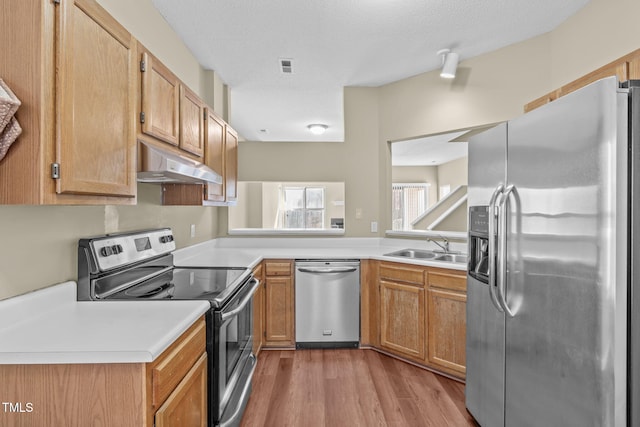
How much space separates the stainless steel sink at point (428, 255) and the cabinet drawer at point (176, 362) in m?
2.07

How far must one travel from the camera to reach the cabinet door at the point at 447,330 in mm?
2523

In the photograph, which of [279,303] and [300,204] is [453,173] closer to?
[300,204]

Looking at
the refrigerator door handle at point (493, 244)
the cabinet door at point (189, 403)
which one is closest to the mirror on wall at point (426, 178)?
the refrigerator door handle at point (493, 244)

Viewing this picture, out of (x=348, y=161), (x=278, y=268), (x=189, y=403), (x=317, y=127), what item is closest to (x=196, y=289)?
(x=189, y=403)

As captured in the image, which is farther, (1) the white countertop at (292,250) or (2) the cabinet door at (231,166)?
(2) the cabinet door at (231,166)

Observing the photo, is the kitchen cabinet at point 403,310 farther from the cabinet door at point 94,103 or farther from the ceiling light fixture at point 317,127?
the ceiling light fixture at point 317,127

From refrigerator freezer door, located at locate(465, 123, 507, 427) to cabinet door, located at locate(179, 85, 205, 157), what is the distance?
1.76 meters

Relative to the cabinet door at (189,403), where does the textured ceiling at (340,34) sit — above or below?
above

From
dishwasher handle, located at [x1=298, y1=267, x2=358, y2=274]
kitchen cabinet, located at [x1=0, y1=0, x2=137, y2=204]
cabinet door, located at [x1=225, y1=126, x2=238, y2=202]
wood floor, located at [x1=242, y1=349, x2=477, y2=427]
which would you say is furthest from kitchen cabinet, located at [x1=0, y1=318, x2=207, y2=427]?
dishwasher handle, located at [x1=298, y1=267, x2=358, y2=274]

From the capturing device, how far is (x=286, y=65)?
3.18 m

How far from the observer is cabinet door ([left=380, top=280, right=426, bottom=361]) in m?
2.77

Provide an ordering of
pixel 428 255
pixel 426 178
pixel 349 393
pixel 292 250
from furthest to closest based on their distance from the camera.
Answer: pixel 426 178, pixel 292 250, pixel 428 255, pixel 349 393

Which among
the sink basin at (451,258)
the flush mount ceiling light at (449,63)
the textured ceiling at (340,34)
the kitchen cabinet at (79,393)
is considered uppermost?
the textured ceiling at (340,34)

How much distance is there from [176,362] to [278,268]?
75.5 inches
